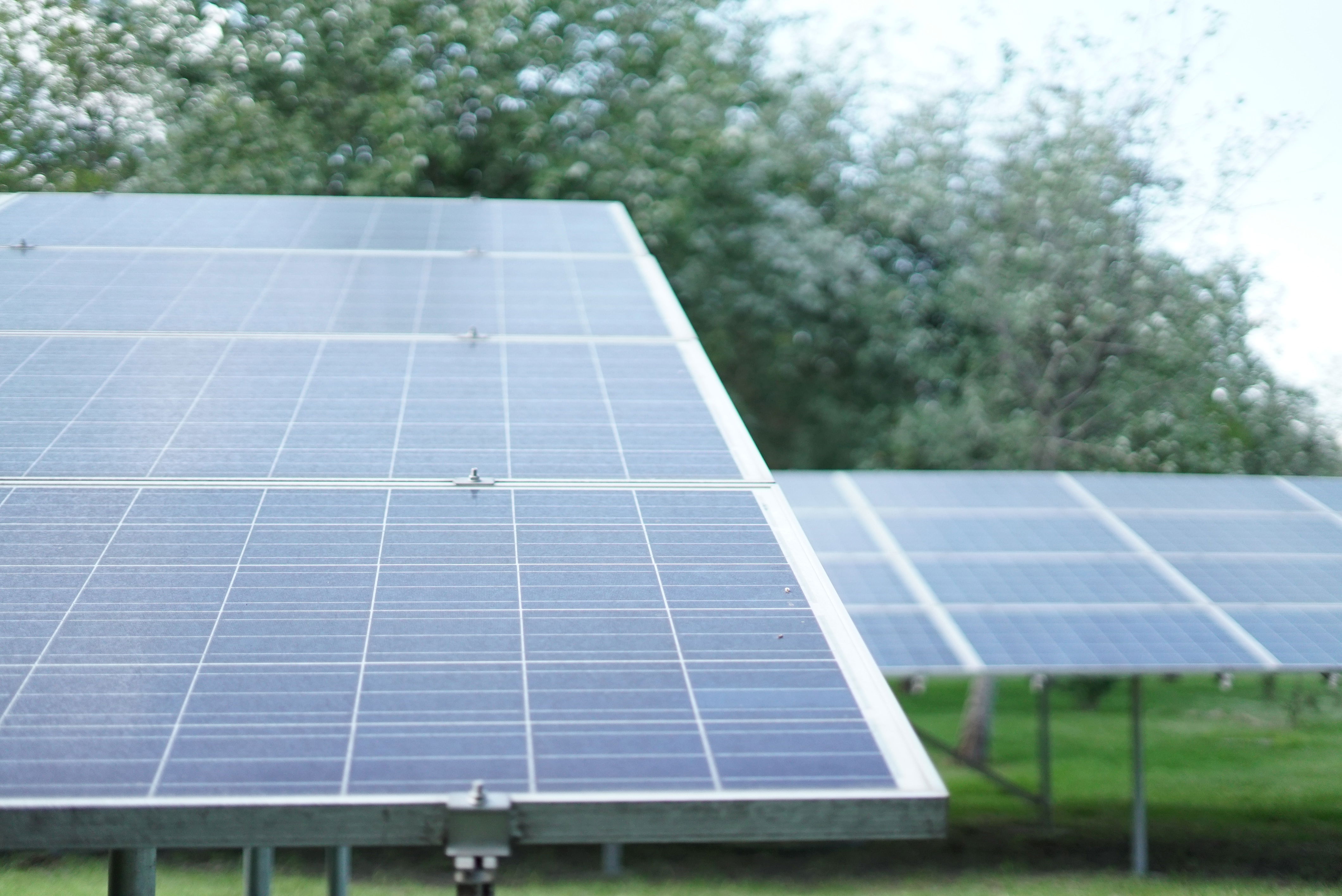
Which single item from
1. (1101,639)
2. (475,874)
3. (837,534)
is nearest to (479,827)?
(475,874)

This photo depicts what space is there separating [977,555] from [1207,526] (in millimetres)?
2616

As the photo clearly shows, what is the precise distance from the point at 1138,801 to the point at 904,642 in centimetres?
326

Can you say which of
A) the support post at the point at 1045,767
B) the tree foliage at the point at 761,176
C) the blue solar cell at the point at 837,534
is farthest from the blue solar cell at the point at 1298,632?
the tree foliage at the point at 761,176

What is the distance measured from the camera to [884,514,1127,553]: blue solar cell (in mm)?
11312

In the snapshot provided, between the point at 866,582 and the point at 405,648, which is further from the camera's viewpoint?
the point at 866,582

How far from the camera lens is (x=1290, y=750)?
16.1 m

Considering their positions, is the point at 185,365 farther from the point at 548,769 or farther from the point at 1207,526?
the point at 1207,526

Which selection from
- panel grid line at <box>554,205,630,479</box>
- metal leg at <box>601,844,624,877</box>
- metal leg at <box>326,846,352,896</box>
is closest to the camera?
panel grid line at <box>554,205,630,479</box>

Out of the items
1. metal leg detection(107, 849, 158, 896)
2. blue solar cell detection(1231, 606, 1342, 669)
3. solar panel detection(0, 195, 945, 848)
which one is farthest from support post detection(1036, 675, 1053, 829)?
metal leg detection(107, 849, 158, 896)

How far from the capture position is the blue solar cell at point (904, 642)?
897 cm

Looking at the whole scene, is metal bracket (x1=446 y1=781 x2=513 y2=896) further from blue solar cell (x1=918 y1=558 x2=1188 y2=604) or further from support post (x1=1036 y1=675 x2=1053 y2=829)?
support post (x1=1036 y1=675 x2=1053 y2=829)

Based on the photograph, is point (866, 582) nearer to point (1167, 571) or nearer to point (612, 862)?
point (1167, 571)

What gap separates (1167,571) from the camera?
35.3 ft

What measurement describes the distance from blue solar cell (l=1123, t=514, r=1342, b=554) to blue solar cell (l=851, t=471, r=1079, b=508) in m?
0.93
